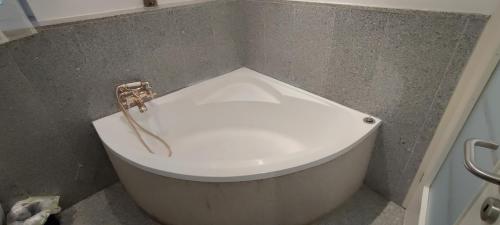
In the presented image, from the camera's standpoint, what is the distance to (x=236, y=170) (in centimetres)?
92

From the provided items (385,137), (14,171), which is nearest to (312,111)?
(385,137)

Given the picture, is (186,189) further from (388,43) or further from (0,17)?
(388,43)

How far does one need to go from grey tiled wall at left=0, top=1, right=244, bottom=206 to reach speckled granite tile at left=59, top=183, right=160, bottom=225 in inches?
2.6

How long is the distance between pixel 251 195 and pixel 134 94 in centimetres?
87

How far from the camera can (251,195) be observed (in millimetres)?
971

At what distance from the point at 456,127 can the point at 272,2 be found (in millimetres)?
1124

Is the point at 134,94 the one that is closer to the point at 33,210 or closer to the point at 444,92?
the point at 33,210

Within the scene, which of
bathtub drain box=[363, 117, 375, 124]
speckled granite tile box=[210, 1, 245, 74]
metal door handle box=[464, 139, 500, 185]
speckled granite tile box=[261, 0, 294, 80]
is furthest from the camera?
speckled granite tile box=[210, 1, 245, 74]

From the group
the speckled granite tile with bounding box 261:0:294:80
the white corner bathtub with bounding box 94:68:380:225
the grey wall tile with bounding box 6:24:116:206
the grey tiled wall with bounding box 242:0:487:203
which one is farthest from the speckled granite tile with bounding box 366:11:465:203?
the grey wall tile with bounding box 6:24:116:206

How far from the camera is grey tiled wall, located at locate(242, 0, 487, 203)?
3.08 ft

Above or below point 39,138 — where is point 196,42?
above


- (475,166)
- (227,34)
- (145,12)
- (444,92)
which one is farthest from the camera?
(227,34)

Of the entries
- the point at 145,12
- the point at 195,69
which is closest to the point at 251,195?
the point at 195,69

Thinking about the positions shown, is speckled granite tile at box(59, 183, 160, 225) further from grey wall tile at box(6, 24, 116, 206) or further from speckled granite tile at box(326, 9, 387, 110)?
speckled granite tile at box(326, 9, 387, 110)
